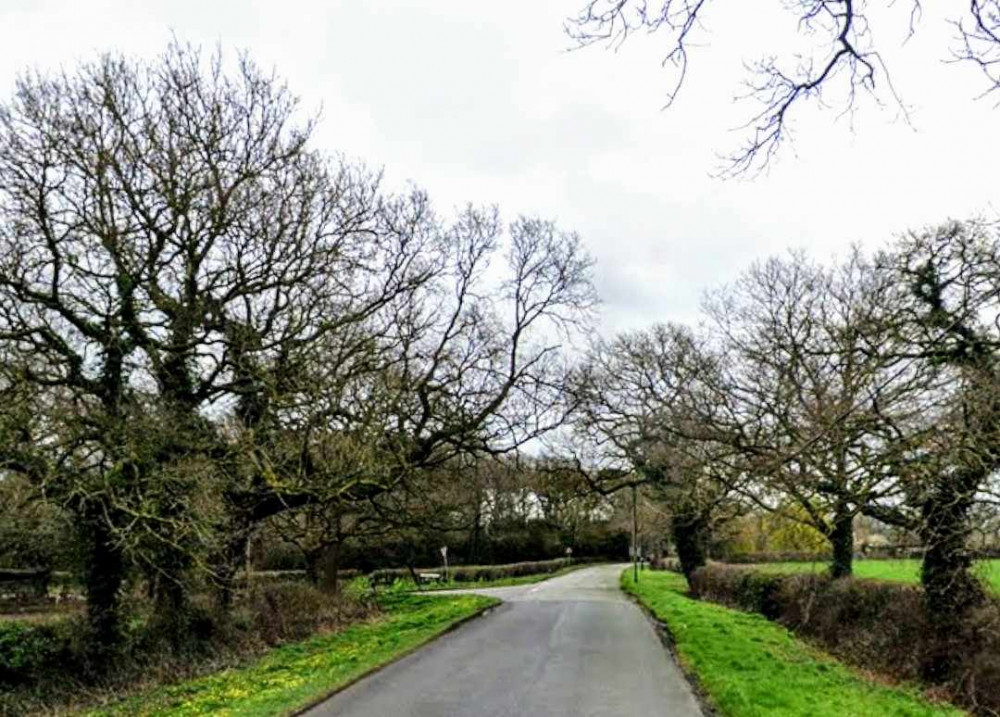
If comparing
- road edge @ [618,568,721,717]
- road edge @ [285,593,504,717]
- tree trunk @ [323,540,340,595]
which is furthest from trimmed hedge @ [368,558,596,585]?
road edge @ [618,568,721,717]

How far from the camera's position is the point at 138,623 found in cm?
1697

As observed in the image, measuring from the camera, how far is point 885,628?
16781mm

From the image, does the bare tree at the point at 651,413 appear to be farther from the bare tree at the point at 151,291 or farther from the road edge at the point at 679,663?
the bare tree at the point at 151,291

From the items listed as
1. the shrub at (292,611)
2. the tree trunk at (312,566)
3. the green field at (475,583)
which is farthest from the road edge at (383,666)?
the green field at (475,583)

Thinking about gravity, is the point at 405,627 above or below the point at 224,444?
below

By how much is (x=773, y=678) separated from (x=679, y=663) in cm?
237

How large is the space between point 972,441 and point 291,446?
13104 millimetres

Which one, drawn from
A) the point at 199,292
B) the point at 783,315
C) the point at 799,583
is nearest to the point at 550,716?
the point at 199,292

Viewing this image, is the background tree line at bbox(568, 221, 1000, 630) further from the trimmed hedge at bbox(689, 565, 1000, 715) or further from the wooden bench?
the wooden bench

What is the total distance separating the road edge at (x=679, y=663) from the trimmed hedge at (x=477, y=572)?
21732mm

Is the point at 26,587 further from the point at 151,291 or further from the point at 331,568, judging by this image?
the point at 151,291

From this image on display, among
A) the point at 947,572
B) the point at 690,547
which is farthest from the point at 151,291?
the point at 690,547

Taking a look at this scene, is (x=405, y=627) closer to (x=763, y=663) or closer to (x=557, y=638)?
(x=557, y=638)

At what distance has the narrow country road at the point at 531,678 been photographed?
1061 cm
